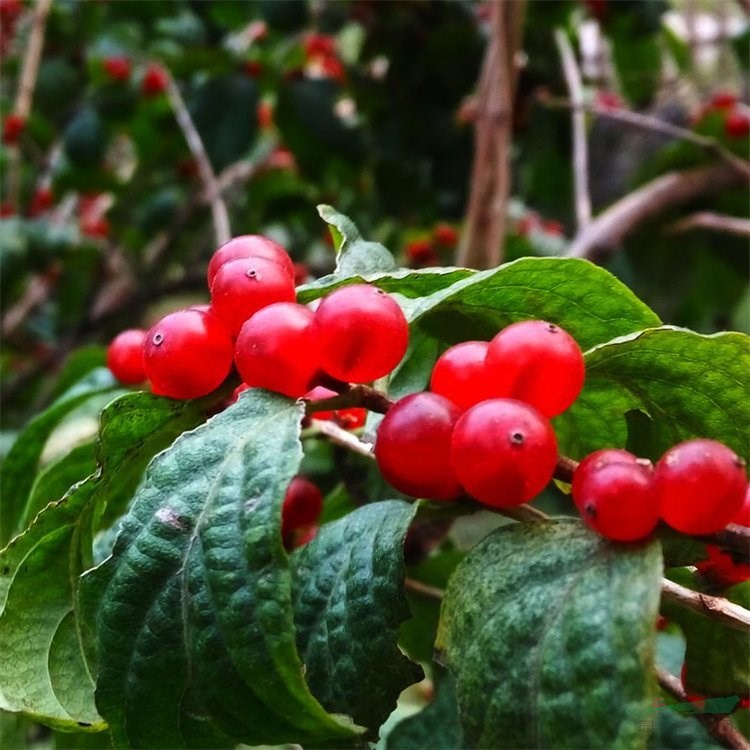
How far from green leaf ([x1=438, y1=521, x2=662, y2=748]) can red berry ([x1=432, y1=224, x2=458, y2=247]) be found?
49.7 inches

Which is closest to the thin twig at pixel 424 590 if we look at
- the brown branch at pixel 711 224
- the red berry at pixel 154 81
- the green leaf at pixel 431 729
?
the green leaf at pixel 431 729

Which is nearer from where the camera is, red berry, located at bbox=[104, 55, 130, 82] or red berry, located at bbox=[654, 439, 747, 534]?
red berry, located at bbox=[654, 439, 747, 534]

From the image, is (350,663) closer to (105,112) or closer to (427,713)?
(427,713)

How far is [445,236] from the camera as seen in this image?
156 centimetres

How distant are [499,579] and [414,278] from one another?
0.48 feet

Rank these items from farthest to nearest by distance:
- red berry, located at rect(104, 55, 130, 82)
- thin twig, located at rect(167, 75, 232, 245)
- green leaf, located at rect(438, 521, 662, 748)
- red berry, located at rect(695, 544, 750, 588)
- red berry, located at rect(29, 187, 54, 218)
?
red berry, located at rect(29, 187, 54, 218) → red berry, located at rect(104, 55, 130, 82) → thin twig, located at rect(167, 75, 232, 245) → red berry, located at rect(695, 544, 750, 588) → green leaf, located at rect(438, 521, 662, 748)

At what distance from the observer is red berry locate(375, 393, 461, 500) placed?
0.35 metres

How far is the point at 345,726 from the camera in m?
0.31

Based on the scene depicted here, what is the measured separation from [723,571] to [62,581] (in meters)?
0.31

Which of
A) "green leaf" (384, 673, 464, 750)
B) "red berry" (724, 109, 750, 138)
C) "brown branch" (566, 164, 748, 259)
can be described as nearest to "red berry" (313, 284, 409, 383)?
"green leaf" (384, 673, 464, 750)

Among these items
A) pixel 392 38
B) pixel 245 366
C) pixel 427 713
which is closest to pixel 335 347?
pixel 245 366

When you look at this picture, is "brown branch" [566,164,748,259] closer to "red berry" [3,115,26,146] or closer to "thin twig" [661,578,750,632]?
"thin twig" [661,578,750,632]

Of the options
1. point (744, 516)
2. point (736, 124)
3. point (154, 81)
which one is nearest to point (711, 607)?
point (744, 516)

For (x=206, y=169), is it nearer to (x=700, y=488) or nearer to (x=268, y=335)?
(x=268, y=335)
